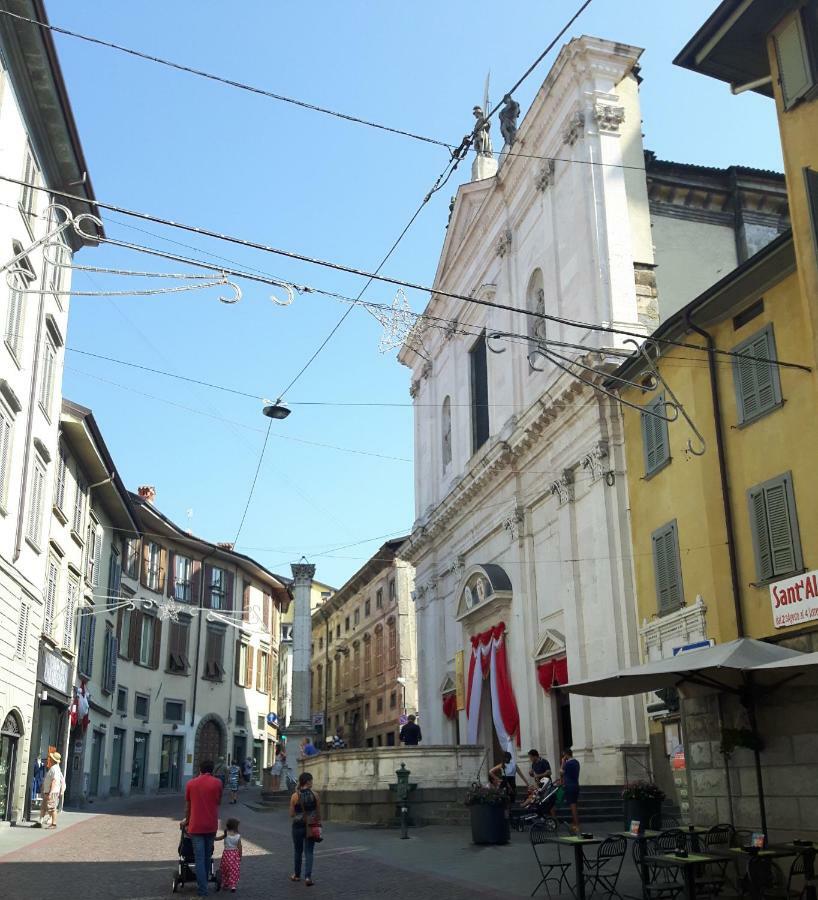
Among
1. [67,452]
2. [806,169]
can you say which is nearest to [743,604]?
[806,169]

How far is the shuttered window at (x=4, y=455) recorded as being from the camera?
61.2ft

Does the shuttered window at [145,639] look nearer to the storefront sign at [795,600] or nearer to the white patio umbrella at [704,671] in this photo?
the white patio umbrella at [704,671]

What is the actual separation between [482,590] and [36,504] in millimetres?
12149

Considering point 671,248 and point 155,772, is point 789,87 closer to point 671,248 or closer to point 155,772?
point 671,248

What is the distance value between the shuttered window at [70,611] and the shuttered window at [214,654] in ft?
61.7

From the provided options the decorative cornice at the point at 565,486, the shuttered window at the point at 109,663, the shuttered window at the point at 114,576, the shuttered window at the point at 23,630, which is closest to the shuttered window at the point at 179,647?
the shuttered window at the point at 109,663

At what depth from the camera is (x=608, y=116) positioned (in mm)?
24062

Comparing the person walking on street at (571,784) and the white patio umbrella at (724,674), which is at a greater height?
the white patio umbrella at (724,674)

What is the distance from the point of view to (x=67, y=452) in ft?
93.1

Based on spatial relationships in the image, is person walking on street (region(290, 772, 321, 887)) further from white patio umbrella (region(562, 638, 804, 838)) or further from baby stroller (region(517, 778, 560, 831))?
baby stroller (region(517, 778, 560, 831))

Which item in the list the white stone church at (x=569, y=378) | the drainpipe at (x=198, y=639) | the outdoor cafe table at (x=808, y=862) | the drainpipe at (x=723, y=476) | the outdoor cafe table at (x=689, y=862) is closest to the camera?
the outdoor cafe table at (x=808, y=862)

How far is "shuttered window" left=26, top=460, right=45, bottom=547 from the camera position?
21031 mm

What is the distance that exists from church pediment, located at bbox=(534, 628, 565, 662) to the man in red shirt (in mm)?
13412

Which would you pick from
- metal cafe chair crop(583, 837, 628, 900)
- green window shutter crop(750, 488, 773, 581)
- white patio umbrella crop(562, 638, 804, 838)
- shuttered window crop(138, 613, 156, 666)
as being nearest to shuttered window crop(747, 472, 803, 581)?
green window shutter crop(750, 488, 773, 581)
